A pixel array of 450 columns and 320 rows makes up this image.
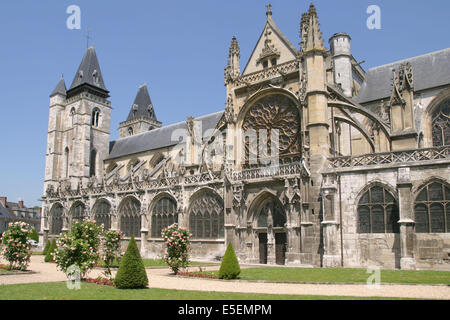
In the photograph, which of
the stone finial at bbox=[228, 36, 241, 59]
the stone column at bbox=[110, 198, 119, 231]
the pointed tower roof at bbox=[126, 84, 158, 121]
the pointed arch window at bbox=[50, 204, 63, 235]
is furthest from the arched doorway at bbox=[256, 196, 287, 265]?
the pointed tower roof at bbox=[126, 84, 158, 121]

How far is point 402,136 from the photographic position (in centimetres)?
2064

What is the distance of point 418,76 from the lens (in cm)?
2691

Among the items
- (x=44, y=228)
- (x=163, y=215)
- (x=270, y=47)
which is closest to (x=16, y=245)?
(x=163, y=215)

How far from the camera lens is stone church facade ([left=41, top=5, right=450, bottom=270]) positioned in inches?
710

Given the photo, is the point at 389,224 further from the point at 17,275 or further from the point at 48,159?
the point at 48,159

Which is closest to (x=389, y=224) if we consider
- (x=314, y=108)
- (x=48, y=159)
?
(x=314, y=108)

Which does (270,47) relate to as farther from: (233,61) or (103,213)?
(103,213)

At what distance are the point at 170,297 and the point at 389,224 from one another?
12418 millimetres

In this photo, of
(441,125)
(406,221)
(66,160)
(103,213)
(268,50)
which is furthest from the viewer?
(66,160)

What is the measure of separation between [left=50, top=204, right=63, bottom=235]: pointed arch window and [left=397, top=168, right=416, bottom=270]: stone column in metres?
32.1

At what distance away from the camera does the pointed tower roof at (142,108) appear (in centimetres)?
5953

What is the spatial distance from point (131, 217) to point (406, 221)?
21.3 m
